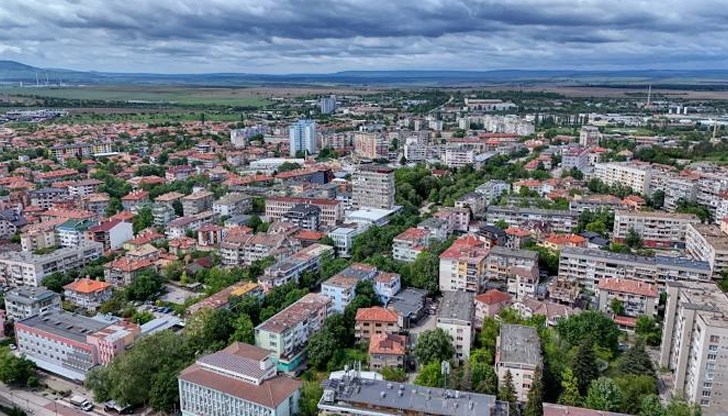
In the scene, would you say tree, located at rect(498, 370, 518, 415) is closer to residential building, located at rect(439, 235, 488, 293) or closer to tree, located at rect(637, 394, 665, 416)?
tree, located at rect(637, 394, 665, 416)

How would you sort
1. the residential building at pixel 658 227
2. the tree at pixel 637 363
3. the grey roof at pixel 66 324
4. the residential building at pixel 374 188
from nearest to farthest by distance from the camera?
1. the tree at pixel 637 363
2. the grey roof at pixel 66 324
3. the residential building at pixel 658 227
4. the residential building at pixel 374 188

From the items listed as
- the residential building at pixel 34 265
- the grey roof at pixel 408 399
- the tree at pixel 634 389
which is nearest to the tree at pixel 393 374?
the grey roof at pixel 408 399

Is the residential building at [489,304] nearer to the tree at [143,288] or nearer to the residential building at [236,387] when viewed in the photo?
the residential building at [236,387]

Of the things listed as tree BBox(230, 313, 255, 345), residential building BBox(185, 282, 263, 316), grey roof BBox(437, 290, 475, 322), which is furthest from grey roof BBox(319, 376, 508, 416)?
residential building BBox(185, 282, 263, 316)

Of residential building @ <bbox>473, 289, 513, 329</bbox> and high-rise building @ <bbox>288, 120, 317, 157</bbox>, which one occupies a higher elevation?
high-rise building @ <bbox>288, 120, 317, 157</bbox>

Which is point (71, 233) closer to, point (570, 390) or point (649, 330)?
point (570, 390)

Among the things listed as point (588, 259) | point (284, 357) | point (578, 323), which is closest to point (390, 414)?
point (284, 357)
